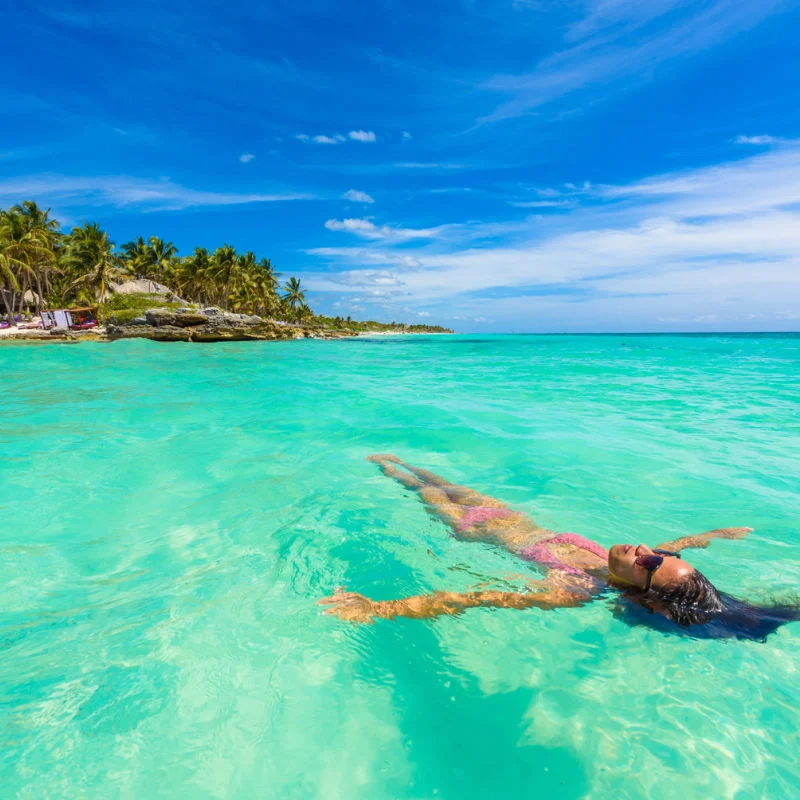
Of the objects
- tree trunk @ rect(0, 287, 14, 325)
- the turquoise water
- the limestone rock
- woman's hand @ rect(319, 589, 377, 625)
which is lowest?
the turquoise water

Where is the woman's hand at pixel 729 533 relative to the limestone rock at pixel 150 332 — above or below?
below

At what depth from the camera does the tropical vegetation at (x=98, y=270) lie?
146ft

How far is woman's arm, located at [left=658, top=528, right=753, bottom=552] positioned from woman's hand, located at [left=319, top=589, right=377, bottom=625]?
9.07ft

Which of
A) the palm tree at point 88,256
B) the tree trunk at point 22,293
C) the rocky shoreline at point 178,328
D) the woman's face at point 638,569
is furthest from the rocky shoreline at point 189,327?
the woman's face at point 638,569

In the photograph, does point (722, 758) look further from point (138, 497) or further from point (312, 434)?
point (312, 434)

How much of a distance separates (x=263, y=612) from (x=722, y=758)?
2.68 meters

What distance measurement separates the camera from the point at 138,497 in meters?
5.45

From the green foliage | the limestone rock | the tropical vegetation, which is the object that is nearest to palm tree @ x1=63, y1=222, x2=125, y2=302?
the tropical vegetation

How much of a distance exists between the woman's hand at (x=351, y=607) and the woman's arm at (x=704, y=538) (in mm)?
2766

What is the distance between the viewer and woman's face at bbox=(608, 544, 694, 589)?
2936mm

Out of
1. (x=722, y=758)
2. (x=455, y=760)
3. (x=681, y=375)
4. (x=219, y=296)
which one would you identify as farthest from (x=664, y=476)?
(x=219, y=296)

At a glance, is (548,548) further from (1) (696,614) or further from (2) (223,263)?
(2) (223,263)

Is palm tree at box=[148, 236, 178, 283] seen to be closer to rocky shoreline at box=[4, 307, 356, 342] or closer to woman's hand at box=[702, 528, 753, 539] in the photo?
rocky shoreline at box=[4, 307, 356, 342]

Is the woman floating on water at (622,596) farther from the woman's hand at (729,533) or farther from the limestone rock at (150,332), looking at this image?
the limestone rock at (150,332)
